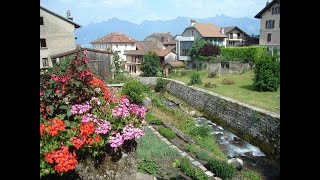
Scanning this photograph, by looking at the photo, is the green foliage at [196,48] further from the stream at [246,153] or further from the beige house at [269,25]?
the stream at [246,153]

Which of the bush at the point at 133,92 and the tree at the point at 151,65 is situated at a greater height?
the tree at the point at 151,65

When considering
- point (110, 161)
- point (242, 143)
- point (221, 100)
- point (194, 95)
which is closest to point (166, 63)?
point (194, 95)

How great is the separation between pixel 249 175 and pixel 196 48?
32.4 meters

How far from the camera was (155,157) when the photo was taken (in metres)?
9.55

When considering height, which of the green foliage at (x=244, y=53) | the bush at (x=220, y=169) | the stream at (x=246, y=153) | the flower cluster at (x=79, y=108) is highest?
the green foliage at (x=244, y=53)

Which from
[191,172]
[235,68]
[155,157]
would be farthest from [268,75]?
[191,172]

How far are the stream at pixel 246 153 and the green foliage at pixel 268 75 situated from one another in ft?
17.4

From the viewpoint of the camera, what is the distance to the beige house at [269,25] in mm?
36750

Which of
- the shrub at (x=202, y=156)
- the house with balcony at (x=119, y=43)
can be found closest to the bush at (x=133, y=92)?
the shrub at (x=202, y=156)

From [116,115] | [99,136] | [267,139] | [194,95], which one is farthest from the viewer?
[194,95]

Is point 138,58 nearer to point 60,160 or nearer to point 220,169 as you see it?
point 220,169
